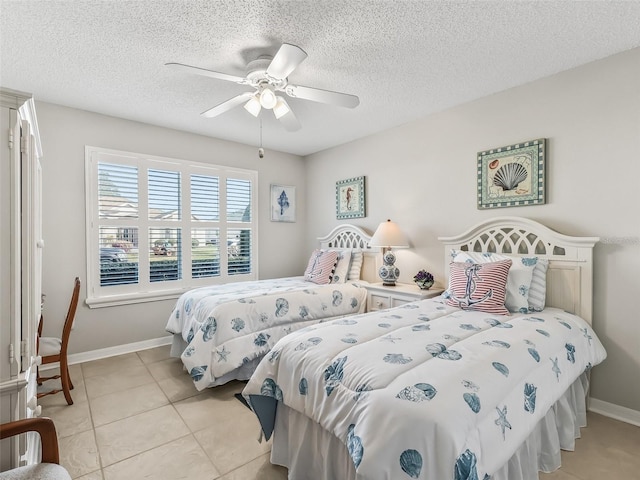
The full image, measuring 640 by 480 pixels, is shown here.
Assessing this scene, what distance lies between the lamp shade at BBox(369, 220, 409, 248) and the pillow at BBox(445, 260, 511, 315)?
3.28 ft

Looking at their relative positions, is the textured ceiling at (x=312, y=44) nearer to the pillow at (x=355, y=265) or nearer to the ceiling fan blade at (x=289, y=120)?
the ceiling fan blade at (x=289, y=120)

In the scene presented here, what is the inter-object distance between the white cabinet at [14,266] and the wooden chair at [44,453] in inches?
5.9

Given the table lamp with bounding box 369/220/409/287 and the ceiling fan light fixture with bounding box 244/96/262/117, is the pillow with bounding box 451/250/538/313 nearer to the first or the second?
the table lamp with bounding box 369/220/409/287

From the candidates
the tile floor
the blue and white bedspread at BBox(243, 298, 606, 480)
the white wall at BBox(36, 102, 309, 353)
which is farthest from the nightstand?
the white wall at BBox(36, 102, 309, 353)

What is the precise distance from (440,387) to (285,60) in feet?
6.01

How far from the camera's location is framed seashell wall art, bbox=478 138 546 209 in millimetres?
2609

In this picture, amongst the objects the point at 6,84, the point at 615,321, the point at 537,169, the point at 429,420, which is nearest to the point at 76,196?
the point at 6,84

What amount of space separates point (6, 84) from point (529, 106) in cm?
427

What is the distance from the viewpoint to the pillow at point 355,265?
12.6 feet

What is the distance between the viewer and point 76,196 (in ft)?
10.7

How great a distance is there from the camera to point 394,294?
3.19 meters

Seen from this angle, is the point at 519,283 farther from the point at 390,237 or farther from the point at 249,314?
the point at 249,314

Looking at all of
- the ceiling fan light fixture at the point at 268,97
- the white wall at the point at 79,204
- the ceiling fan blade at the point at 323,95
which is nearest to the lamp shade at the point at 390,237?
the ceiling fan blade at the point at 323,95

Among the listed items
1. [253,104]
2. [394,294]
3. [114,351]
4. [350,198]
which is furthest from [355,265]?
[114,351]
